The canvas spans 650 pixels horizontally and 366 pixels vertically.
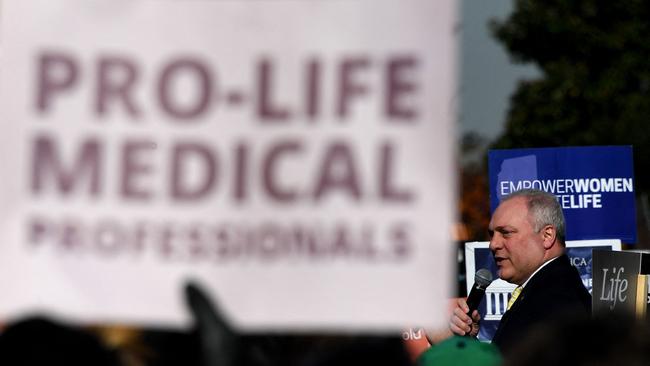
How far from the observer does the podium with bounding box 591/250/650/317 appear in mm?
7973

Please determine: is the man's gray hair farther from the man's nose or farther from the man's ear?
the man's nose

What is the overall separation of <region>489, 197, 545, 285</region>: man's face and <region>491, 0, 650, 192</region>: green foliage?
28874 millimetres

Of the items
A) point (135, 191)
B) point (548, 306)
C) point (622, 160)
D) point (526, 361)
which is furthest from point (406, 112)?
point (622, 160)

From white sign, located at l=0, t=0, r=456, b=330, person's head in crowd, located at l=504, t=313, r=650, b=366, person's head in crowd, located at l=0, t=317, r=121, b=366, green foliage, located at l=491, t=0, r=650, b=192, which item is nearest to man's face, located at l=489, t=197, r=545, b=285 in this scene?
white sign, located at l=0, t=0, r=456, b=330

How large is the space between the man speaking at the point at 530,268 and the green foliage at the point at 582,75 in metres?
28.9

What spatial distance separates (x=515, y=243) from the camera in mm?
6641

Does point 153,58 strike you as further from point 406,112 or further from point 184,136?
point 406,112

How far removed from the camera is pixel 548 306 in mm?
5980

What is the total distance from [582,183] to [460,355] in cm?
474

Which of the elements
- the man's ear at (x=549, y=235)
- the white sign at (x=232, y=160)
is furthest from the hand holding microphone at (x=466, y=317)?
the white sign at (x=232, y=160)

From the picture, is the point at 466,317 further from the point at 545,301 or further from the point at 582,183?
the point at 582,183

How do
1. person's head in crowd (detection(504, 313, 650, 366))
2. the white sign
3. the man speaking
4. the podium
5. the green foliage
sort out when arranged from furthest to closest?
the green foliage < the podium < the man speaking < the white sign < person's head in crowd (detection(504, 313, 650, 366))

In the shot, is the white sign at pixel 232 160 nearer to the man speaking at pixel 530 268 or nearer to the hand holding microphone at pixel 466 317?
the man speaking at pixel 530 268

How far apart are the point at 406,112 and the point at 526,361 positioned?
80 centimetres
